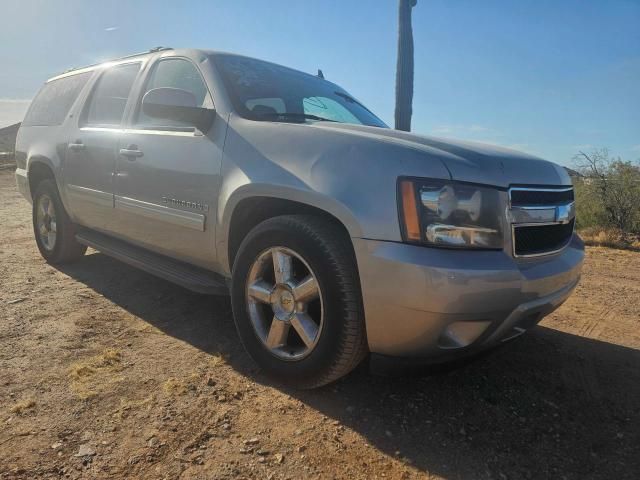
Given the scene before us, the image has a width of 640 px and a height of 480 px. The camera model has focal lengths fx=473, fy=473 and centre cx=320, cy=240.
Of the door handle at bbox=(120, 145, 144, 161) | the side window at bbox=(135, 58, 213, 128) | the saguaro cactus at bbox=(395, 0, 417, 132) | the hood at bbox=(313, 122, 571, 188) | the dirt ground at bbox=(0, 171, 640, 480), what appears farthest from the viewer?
the saguaro cactus at bbox=(395, 0, 417, 132)

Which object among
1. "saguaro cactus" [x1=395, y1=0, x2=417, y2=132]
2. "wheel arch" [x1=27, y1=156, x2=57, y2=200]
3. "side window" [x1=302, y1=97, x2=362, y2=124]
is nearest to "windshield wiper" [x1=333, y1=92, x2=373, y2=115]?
"side window" [x1=302, y1=97, x2=362, y2=124]

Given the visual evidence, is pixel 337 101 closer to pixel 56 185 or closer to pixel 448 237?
pixel 448 237

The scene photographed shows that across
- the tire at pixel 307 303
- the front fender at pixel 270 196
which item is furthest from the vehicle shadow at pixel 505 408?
the front fender at pixel 270 196

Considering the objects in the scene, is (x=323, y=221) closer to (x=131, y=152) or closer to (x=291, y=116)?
(x=291, y=116)

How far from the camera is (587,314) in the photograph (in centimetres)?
378

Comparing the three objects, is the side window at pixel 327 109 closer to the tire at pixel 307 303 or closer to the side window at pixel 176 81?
the side window at pixel 176 81

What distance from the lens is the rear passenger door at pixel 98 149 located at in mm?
3645

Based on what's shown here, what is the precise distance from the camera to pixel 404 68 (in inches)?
347

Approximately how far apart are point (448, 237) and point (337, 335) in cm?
66

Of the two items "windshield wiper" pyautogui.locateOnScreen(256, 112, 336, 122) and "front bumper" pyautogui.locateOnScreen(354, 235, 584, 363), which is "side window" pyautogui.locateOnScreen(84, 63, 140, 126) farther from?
"front bumper" pyautogui.locateOnScreen(354, 235, 584, 363)

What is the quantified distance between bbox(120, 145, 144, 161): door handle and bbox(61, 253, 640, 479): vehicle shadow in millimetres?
1169

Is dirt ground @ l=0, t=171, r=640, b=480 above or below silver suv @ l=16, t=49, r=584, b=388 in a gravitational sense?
below

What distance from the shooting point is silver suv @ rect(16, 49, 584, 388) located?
1972 millimetres

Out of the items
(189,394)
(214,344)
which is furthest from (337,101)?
(189,394)
